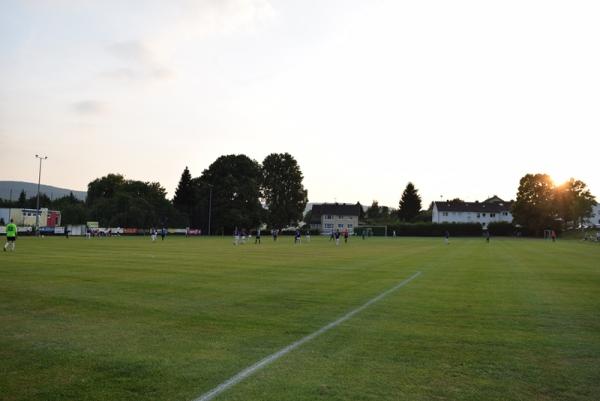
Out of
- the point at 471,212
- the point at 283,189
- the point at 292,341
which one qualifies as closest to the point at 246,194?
the point at 283,189

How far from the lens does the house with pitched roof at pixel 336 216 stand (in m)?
156

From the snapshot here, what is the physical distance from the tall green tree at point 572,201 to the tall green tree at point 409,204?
39948 millimetres

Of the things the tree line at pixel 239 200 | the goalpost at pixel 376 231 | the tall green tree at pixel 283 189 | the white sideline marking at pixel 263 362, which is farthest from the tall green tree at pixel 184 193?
the white sideline marking at pixel 263 362

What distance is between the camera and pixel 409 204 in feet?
475

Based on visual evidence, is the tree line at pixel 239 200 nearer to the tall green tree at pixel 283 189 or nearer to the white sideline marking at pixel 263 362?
the tall green tree at pixel 283 189

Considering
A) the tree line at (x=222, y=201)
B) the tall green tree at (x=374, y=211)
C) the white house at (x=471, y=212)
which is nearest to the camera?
the tree line at (x=222, y=201)

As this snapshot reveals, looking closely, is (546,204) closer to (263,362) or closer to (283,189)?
(283,189)

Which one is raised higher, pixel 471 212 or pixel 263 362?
pixel 471 212

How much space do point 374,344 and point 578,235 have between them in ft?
359

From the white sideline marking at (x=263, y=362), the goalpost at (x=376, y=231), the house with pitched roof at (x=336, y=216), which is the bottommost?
the white sideline marking at (x=263, y=362)

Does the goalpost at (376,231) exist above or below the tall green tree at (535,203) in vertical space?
below

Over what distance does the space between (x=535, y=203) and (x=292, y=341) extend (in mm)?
115828

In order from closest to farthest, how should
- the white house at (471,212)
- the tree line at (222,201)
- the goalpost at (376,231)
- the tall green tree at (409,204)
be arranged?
the tree line at (222,201) → the goalpost at (376,231) → the tall green tree at (409,204) → the white house at (471,212)

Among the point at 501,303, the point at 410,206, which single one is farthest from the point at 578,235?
the point at 501,303
